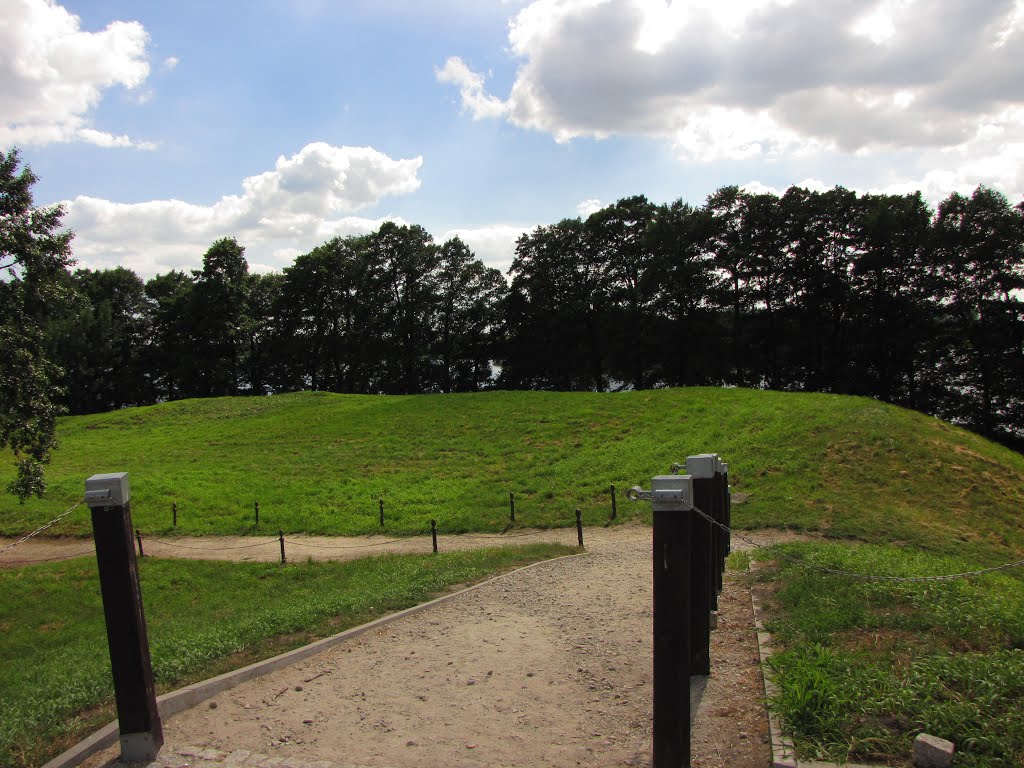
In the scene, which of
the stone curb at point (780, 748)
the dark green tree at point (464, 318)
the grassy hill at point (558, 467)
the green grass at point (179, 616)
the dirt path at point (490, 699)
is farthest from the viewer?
the dark green tree at point (464, 318)

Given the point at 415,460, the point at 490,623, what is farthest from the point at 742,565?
the point at 415,460

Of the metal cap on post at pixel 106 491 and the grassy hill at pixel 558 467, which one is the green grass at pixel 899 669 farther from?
the grassy hill at pixel 558 467

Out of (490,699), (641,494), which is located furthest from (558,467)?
(641,494)

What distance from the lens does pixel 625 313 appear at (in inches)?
1957

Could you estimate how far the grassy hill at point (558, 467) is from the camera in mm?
15641

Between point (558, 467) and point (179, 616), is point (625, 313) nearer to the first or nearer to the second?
point (558, 467)

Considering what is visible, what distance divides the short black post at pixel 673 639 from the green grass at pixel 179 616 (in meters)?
A: 3.83

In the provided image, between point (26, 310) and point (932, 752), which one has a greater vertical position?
point (26, 310)

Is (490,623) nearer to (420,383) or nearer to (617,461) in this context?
(617,461)

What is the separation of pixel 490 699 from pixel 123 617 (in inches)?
105

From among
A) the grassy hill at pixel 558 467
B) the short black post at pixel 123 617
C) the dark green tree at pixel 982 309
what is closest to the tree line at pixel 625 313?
the dark green tree at pixel 982 309

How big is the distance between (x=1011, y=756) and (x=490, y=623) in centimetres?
486

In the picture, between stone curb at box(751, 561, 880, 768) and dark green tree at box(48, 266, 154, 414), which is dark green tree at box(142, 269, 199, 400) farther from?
stone curb at box(751, 561, 880, 768)

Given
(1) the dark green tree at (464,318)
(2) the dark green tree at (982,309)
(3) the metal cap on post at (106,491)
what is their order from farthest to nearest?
(1) the dark green tree at (464,318)
(2) the dark green tree at (982,309)
(3) the metal cap on post at (106,491)
